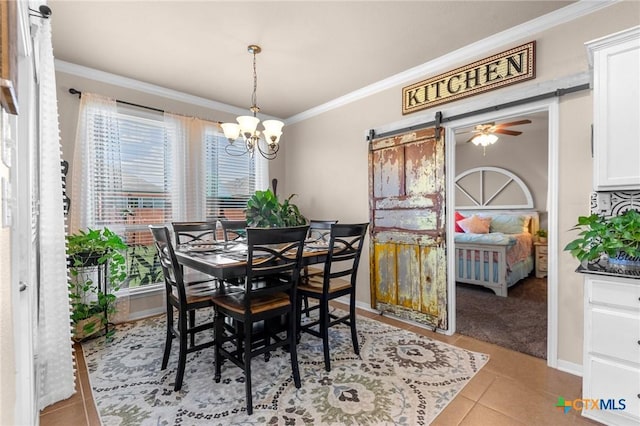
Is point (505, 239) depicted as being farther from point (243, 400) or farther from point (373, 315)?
point (243, 400)

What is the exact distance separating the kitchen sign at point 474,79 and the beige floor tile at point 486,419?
8.00 ft

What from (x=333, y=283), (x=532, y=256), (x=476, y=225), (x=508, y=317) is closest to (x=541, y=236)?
(x=532, y=256)

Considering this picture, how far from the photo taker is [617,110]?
67.8 inches

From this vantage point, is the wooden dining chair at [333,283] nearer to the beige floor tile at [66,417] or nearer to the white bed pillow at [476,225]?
the beige floor tile at [66,417]

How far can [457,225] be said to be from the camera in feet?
18.4

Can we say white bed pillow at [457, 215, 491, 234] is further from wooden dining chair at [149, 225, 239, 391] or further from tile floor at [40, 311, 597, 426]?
wooden dining chair at [149, 225, 239, 391]

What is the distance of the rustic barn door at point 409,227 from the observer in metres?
2.90

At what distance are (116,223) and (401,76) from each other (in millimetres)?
3484

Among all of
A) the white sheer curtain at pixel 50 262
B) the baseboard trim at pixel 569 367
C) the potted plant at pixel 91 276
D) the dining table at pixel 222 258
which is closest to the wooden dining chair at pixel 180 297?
the dining table at pixel 222 258

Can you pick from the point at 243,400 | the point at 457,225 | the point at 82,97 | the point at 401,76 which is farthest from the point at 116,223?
the point at 457,225

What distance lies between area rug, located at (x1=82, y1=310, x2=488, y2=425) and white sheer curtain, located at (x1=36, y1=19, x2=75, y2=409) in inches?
10.5

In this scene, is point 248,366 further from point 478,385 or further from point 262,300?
point 478,385

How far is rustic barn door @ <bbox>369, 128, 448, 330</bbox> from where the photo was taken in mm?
2904

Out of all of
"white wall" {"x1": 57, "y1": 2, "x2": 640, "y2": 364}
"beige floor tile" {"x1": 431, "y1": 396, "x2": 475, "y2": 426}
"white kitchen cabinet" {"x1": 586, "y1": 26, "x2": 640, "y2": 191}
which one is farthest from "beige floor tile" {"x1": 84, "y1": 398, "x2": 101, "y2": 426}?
"white kitchen cabinet" {"x1": 586, "y1": 26, "x2": 640, "y2": 191}
